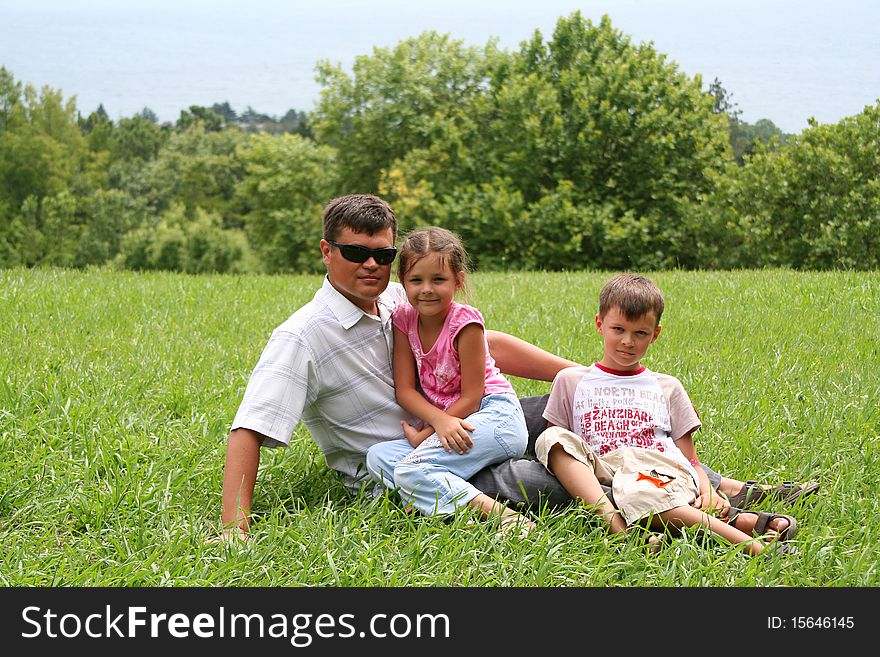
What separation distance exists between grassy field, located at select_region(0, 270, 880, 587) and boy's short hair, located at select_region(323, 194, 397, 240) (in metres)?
1.06

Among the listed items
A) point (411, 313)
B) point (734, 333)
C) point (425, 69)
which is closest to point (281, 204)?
point (425, 69)

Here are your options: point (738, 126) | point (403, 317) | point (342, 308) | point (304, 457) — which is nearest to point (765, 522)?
point (403, 317)

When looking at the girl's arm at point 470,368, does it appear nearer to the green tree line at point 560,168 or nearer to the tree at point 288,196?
the green tree line at point 560,168

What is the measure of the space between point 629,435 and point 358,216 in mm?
1355

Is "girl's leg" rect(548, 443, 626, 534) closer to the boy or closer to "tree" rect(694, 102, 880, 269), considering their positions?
the boy

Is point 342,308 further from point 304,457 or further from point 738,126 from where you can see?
point 738,126

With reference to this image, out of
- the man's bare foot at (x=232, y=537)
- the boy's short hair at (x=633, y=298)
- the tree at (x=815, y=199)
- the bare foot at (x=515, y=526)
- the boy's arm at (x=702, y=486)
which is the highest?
the tree at (x=815, y=199)

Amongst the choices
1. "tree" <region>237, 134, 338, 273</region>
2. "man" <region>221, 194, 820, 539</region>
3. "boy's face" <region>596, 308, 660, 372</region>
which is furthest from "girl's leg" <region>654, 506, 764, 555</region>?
"tree" <region>237, 134, 338, 273</region>

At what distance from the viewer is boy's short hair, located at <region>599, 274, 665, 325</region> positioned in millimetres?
3602

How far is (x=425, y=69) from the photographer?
105 feet

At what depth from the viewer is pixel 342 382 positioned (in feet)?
12.3

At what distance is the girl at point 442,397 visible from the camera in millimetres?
3557

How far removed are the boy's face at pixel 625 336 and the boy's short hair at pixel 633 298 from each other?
2cm

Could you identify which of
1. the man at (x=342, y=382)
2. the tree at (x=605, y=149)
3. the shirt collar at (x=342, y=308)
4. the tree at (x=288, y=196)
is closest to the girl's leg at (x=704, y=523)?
the man at (x=342, y=382)
